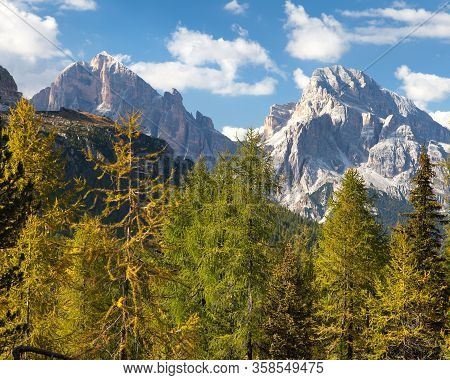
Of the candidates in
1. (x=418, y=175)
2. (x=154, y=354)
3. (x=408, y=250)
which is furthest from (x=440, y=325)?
(x=154, y=354)

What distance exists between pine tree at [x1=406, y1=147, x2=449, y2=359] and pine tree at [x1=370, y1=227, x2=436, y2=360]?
3.54 ft

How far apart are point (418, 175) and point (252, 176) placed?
1252cm

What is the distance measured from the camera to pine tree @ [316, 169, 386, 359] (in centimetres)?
2547

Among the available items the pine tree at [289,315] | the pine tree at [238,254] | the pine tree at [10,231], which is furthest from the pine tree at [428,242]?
the pine tree at [10,231]

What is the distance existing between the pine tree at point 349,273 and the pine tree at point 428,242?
8.13 ft

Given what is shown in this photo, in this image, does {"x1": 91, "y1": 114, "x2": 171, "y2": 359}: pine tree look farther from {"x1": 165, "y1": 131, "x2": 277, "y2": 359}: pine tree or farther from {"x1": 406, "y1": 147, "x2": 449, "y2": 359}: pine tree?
{"x1": 406, "y1": 147, "x2": 449, "y2": 359}: pine tree

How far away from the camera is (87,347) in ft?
36.3

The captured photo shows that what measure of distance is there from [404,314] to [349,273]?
150 inches

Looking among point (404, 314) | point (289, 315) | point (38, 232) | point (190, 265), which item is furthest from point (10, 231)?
point (289, 315)

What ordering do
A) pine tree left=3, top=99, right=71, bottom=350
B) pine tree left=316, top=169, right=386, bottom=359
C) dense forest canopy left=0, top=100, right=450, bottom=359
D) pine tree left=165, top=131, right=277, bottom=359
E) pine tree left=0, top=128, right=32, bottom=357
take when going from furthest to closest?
pine tree left=316, top=169, right=386, bottom=359 → pine tree left=165, top=131, right=277, bottom=359 → pine tree left=3, top=99, right=71, bottom=350 → pine tree left=0, top=128, right=32, bottom=357 → dense forest canopy left=0, top=100, right=450, bottom=359

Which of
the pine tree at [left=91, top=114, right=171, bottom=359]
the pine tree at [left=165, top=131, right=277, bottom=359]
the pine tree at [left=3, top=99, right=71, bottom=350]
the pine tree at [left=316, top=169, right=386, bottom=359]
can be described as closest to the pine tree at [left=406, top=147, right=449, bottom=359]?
the pine tree at [left=316, top=169, right=386, bottom=359]

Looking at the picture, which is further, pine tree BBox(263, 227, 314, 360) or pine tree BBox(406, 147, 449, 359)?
pine tree BBox(263, 227, 314, 360)

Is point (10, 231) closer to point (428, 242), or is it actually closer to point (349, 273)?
point (349, 273)
